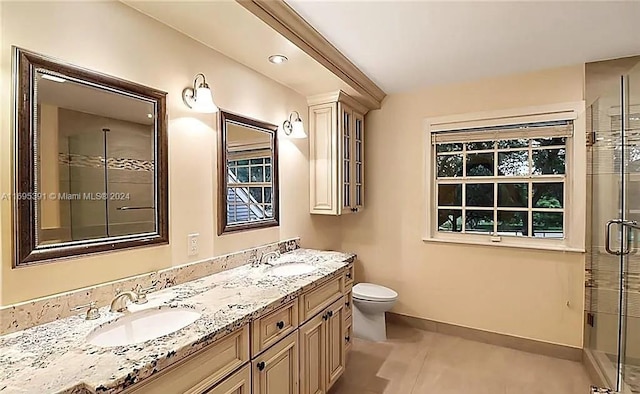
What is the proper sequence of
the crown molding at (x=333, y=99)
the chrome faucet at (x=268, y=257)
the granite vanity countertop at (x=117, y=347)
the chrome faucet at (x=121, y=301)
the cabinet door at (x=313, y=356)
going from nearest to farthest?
the granite vanity countertop at (x=117, y=347), the chrome faucet at (x=121, y=301), the cabinet door at (x=313, y=356), the chrome faucet at (x=268, y=257), the crown molding at (x=333, y=99)

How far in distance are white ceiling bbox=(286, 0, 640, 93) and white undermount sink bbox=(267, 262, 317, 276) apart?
157 centimetres

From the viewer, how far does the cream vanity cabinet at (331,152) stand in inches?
A: 119

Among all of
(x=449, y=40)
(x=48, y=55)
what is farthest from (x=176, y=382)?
(x=449, y=40)

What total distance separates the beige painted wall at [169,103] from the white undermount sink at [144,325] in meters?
0.25

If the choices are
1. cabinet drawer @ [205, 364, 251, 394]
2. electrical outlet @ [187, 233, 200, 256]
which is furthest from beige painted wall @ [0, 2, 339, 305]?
cabinet drawer @ [205, 364, 251, 394]

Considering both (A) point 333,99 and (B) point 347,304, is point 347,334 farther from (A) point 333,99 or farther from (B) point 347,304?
(A) point 333,99

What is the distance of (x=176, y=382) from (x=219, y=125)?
58.6 inches

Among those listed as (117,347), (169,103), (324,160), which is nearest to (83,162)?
(169,103)

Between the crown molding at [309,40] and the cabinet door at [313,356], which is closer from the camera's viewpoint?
the crown molding at [309,40]

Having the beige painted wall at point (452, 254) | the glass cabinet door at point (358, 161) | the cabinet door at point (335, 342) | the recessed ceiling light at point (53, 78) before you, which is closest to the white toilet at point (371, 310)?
the beige painted wall at point (452, 254)

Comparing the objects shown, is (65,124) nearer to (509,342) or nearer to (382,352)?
(382,352)

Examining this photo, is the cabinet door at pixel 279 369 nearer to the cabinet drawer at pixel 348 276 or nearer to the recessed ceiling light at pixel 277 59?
the cabinet drawer at pixel 348 276

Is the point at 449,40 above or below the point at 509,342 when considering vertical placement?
above

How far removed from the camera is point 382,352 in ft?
9.54
